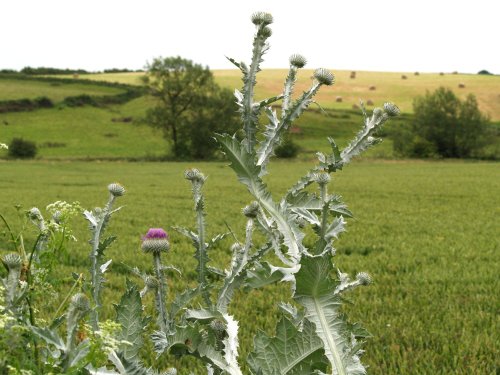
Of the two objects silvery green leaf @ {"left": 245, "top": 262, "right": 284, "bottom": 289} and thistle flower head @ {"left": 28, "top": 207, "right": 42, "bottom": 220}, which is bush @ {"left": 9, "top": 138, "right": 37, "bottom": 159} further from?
silvery green leaf @ {"left": 245, "top": 262, "right": 284, "bottom": 289}

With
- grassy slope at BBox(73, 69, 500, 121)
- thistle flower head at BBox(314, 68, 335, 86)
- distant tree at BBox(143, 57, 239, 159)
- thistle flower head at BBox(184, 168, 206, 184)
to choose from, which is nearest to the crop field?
thistle flower head at BBox(184, 168, 206, 184)

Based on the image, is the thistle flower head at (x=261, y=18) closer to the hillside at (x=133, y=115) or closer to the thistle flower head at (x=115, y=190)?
the thistle flower head at (x=115, y=190)

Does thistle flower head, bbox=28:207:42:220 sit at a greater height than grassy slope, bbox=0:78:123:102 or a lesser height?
greater

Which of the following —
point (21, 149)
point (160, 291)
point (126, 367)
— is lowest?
point (21, 149)

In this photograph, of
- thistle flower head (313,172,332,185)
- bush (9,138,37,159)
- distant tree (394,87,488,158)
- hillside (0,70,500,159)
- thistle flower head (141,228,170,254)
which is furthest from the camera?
hillside (0,70,500,159)

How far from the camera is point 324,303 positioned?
1224 millimetres

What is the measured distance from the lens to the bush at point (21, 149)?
45125mm

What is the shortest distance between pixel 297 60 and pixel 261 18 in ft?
0.56

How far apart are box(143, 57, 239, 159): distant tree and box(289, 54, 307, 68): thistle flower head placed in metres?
46.7

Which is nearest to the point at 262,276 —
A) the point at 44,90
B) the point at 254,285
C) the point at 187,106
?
the point at 254,285

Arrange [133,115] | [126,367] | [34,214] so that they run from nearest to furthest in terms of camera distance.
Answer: [126,367] → [34,214] → [133,115]

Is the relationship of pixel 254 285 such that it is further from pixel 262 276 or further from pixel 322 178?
pixel 322 178

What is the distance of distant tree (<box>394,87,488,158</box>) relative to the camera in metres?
47.4

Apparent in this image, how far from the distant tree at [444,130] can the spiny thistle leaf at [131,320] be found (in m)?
47.2
